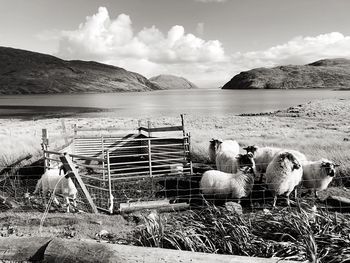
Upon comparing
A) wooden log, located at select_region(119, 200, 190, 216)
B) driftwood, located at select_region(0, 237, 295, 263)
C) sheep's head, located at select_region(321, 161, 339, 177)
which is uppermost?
driftwood, located at select_region(0, 237, 295, 263)

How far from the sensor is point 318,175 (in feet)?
32.9

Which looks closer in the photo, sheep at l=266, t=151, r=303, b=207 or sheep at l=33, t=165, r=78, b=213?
sheep at l=33, t=165, r=78, b=213

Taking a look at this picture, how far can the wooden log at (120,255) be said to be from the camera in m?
3.69

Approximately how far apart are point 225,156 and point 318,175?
10.6 feet

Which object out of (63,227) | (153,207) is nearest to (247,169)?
(153,207)

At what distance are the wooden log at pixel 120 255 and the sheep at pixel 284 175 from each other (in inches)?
235

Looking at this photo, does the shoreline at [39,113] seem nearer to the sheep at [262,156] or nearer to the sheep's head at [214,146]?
the sheep's head at [214,146]

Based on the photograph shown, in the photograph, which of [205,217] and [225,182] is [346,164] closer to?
[225,182]

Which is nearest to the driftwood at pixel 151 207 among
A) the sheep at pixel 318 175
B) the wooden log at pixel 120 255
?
the sheep at pixel 318 175

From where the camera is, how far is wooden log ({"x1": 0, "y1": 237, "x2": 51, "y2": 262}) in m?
4.23

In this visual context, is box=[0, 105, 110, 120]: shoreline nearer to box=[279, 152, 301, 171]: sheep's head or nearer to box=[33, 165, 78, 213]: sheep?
box=[33, 165, 78, 213]: sheep

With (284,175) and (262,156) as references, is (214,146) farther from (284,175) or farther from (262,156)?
(284,175)

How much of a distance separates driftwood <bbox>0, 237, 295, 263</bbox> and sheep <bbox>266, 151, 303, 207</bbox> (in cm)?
600

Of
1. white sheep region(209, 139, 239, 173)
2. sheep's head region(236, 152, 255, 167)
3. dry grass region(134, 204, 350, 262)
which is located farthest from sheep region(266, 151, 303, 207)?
dry grass region(134, 204, 350, 262)
